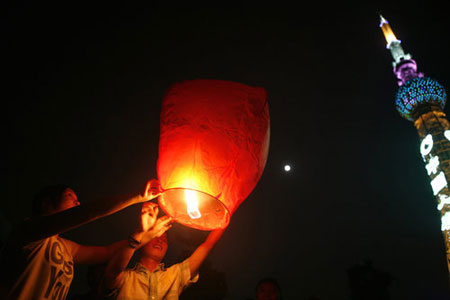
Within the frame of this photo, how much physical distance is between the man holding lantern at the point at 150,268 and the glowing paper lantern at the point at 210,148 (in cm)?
27

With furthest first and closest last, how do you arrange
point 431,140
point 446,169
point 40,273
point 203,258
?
point 431,140 < point 446,169 < point 203,258 < point 40,273

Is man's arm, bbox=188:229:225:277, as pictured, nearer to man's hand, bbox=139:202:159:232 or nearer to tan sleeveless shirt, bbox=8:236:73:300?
man's hand, bbox=139:202:159:232

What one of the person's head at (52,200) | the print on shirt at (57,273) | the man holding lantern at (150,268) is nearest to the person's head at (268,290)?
the man holding lantern at (150,268)

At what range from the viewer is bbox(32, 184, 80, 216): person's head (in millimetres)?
2369

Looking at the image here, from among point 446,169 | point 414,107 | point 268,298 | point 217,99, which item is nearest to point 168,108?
point 217,99

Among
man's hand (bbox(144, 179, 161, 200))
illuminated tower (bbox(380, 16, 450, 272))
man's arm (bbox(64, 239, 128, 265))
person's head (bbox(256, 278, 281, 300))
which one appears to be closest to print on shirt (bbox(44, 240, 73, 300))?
man's arm (bbox(64, 239, 128, 265))

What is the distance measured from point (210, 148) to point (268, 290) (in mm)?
2921

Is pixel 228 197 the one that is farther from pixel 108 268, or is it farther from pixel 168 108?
pixel 108 268

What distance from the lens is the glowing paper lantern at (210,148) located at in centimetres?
203

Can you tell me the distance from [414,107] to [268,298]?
34516mm

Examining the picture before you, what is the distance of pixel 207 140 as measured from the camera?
82.5 inches

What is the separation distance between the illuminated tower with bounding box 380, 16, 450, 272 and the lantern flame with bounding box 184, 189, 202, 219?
1097 inches

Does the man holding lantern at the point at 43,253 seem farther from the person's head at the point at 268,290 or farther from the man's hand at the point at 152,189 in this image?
the person's head at the point at 268,290

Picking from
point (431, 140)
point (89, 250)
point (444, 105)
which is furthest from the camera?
point (444, 105)
